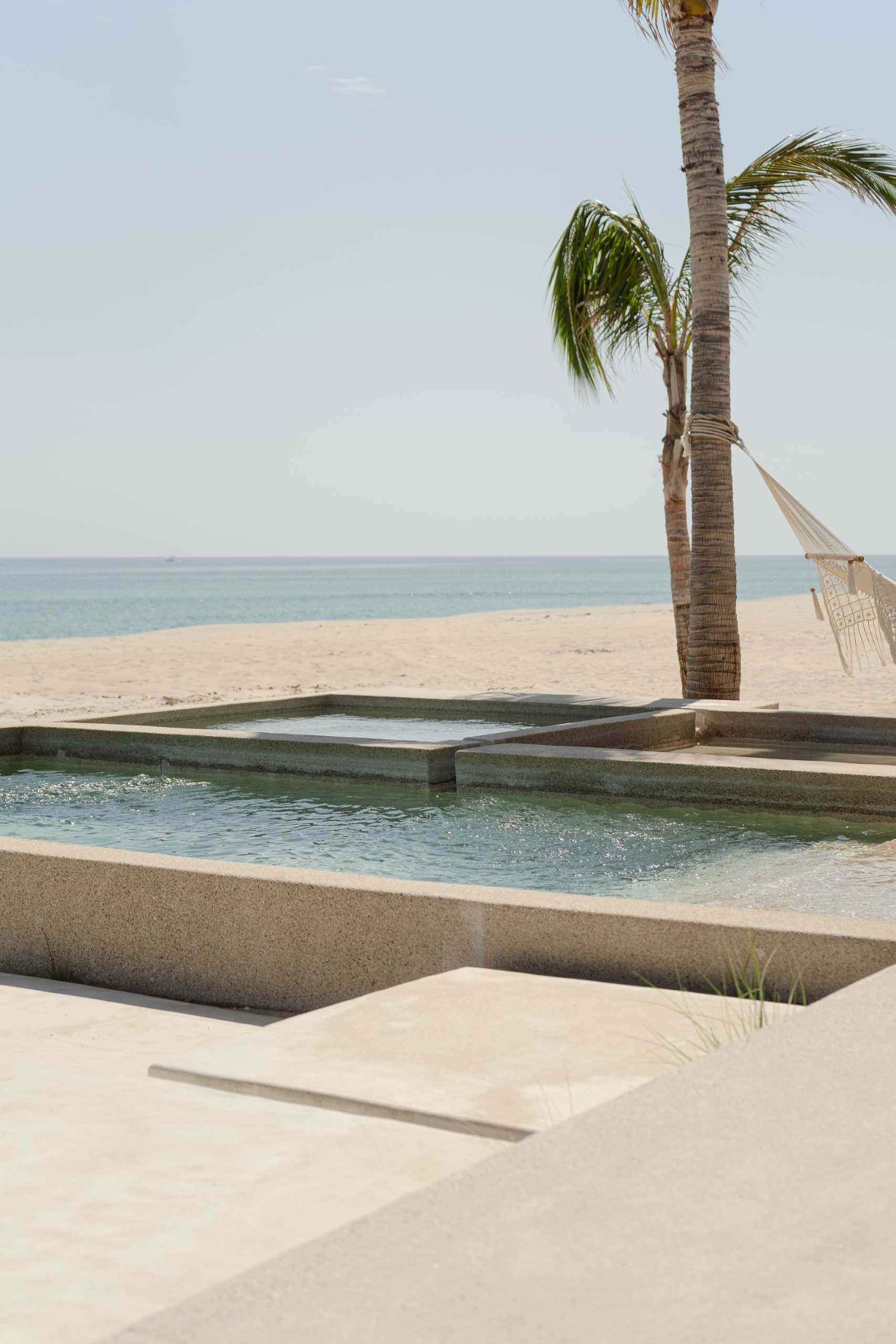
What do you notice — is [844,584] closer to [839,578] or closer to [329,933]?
[839,578]

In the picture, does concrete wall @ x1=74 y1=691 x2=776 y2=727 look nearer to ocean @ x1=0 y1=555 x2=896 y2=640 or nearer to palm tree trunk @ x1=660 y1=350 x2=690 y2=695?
palm tree trunk @ x1=660 y1=350 x2=690 y2=695

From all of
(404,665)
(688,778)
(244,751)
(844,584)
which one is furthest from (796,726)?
(404,665)

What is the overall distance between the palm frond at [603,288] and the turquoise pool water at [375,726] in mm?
3672

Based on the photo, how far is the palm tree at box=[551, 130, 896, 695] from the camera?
10.3 metres

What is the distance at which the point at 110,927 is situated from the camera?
397cm

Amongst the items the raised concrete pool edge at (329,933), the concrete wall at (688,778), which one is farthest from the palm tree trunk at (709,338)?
the raised concrete pool edge at (329,933)

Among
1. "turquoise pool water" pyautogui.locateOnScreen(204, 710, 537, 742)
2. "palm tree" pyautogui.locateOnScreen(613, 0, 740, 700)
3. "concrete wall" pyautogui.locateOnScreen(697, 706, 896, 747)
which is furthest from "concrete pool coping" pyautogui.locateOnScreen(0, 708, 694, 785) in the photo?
"palm tree" pyautogui.locateOnScreen(613, 0, 740, 700)

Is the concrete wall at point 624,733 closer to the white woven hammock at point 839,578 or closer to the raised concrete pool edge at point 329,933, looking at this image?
the white woven hammock at point 839,578

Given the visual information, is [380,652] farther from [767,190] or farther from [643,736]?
[643,736]

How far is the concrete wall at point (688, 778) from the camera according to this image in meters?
5.95

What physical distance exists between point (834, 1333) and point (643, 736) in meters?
6.50

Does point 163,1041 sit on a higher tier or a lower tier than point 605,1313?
lower

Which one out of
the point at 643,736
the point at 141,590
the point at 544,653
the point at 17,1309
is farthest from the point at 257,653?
the point at 141,590

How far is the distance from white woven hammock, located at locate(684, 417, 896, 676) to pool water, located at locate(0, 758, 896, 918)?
2280mm
